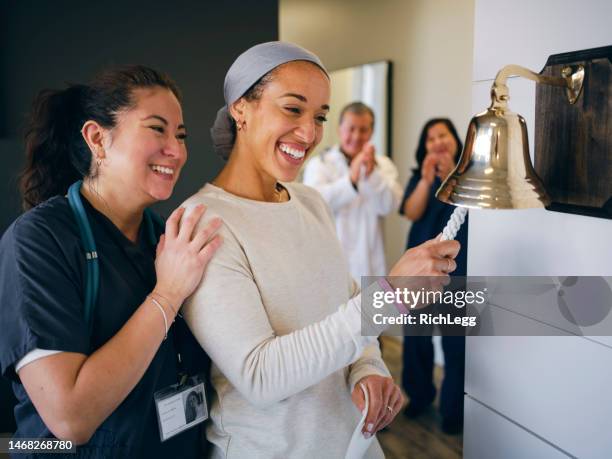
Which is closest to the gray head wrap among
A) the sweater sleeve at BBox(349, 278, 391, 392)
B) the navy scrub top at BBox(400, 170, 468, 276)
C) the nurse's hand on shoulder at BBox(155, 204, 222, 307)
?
the nurse's hand on shoulder at BBox(155, 204, 222, 307)

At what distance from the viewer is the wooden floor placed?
3088 mm

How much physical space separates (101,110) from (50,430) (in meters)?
0.70

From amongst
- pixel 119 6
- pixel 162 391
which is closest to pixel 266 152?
pixel 162 391

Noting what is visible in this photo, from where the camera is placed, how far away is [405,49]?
178 inches

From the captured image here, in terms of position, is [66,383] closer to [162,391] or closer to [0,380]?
[162,391]

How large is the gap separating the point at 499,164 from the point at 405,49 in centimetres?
377

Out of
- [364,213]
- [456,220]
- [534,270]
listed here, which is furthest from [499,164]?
[364,213]

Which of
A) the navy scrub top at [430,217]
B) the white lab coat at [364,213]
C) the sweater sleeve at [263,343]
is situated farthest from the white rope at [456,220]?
the white lab coat at [364,213]

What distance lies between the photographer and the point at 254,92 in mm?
1312

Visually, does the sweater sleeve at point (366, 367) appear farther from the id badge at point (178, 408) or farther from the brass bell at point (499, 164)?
the brass bell at point (499, 164)

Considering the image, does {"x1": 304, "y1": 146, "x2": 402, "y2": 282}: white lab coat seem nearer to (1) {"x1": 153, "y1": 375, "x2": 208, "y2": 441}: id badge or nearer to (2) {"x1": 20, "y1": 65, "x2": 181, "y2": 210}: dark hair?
(2) {"x1": 20, "y1": 65, "x2": 181, "y2": 210}: dark hair

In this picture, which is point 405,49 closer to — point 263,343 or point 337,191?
point 337,191

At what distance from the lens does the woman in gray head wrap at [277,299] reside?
1141 millimetres

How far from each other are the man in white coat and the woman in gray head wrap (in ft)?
7.69
